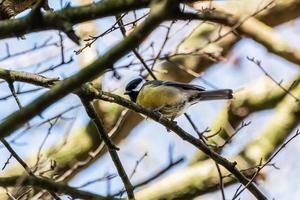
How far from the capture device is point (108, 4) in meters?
1.53

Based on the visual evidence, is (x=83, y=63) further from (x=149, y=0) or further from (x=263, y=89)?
(x=149, y=0)

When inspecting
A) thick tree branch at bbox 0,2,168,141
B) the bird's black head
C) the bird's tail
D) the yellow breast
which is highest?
the bird's black head

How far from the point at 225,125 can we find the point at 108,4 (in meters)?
3.10

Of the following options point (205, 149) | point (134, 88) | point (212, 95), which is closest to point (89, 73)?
point (205, 149)

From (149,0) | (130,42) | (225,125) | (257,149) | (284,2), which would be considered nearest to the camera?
(130,42)

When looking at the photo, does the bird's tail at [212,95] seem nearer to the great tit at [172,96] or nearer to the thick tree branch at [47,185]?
the great tit at [172,96]

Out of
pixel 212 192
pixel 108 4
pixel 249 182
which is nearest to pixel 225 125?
pixel 212 192

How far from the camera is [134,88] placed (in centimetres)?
430

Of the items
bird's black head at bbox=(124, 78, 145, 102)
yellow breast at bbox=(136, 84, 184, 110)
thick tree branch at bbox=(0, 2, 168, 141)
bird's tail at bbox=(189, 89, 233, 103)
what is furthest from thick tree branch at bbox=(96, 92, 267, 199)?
bird's black head at bbox=(124, 78, 145, 102)

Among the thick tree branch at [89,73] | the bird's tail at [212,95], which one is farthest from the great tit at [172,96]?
the thick tree branch at [89,73]

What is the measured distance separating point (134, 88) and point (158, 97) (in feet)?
1.44

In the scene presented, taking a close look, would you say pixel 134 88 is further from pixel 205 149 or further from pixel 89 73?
pixel 89 73

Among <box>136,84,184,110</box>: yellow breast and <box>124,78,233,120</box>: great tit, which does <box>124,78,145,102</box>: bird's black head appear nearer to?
<box>124,78,233,120</box>: great tit

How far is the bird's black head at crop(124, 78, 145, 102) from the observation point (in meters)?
4.27
